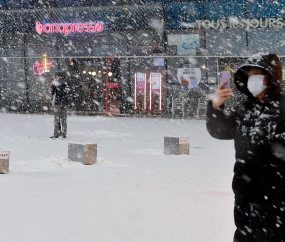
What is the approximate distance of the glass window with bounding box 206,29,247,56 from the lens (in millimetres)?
22903

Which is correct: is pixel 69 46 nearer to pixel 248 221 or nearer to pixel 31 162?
pixel 31 162

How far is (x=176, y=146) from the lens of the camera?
9586 mm

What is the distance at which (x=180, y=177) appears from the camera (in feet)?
22.9

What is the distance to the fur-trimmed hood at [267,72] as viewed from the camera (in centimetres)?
246

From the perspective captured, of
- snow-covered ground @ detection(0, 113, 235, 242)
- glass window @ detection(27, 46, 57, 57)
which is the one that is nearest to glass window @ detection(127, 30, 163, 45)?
glass window @ detection(27, 46, 57, 57)

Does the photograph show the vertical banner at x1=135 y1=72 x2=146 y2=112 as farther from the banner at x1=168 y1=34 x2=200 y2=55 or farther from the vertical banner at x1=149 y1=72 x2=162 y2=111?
the banner at x1=168 y1=34 x2=200 y2=55

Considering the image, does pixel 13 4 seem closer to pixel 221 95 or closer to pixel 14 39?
pixel 14 39

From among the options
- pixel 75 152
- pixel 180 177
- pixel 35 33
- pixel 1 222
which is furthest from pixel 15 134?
pixel 35 33

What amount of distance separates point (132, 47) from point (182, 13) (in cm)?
315

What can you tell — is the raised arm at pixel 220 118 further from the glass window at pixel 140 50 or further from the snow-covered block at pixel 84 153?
the glass window at pixel 140 50

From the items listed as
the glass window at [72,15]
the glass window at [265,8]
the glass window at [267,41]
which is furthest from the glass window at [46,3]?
the glass window at [267,41]

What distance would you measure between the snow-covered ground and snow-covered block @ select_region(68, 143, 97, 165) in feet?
0.51

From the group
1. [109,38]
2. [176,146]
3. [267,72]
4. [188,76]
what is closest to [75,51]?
[109,38]

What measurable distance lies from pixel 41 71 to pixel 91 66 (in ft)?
9.07
